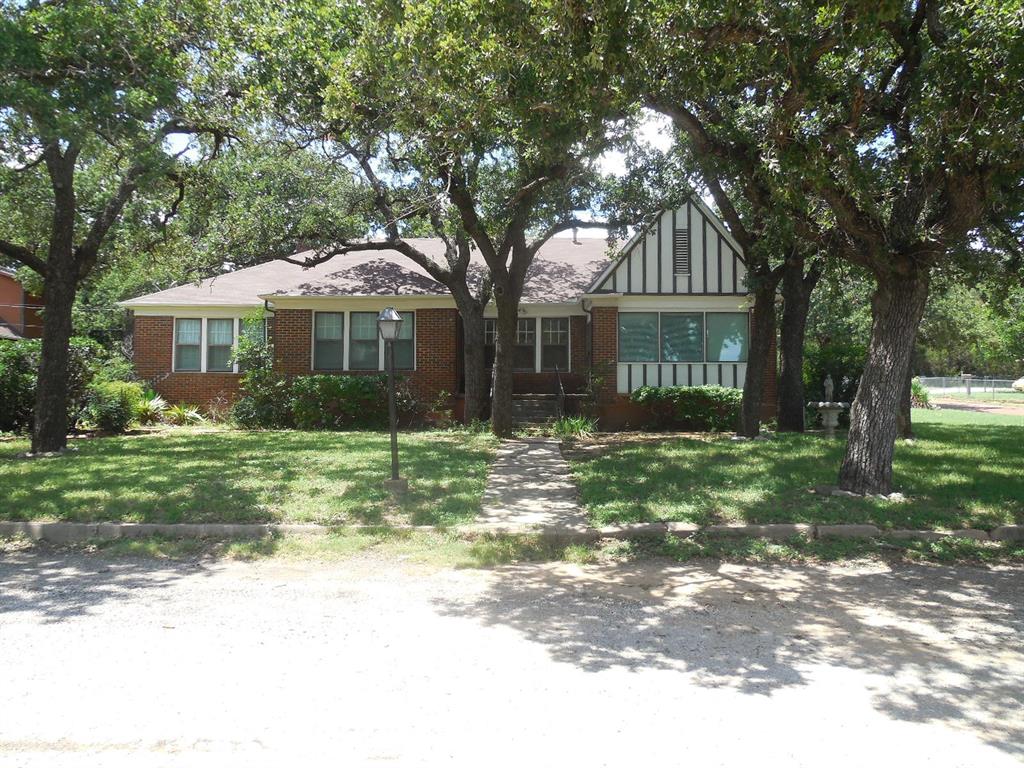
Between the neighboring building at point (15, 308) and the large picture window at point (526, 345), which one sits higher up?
the neighboring building at point (15, 308)

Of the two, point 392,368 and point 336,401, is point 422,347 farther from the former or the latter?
point 392,368

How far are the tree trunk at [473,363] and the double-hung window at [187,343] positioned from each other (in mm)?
8303

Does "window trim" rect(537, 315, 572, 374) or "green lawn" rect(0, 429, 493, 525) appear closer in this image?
"green lawn" rect(0, 429, 493, 525)

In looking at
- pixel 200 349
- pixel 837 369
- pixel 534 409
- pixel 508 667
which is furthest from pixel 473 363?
pixel 508 667

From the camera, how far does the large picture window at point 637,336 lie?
712 inches

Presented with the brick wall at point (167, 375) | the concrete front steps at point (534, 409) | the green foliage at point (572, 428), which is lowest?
the green foliage at point (572, 428)

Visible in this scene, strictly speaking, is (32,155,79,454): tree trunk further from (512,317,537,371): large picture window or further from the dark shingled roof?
(512,317,537,371): large picture window

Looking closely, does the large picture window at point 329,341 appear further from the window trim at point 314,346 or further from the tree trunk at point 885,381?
the tree trunk at point 885,381

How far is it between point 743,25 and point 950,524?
565 cm

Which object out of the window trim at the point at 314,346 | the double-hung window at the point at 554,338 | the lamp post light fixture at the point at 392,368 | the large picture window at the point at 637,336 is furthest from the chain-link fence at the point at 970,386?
the lamp post light fixture at the point at 392,368

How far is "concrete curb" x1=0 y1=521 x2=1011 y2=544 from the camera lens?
778cm

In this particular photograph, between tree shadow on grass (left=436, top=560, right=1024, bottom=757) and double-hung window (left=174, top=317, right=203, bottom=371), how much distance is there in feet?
53.6

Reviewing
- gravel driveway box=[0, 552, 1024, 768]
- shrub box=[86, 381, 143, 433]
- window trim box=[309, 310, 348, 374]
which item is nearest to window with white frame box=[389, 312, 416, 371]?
window trim box=[309, 310, 348, 374]

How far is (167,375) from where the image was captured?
20359mm
